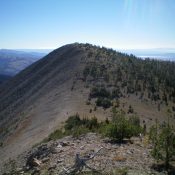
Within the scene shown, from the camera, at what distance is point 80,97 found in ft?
149

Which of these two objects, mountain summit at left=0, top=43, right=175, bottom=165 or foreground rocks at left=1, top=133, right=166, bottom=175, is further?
mountain summit at left=0, top=43, right=175, bottom=165

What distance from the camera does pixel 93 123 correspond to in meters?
24.2

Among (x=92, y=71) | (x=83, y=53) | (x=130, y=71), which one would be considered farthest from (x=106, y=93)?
(x=83, y=53)

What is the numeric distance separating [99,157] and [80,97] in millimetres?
31634

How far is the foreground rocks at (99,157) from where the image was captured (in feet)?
40.9

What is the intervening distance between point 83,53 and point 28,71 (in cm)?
2036

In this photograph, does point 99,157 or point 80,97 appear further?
point 80,97

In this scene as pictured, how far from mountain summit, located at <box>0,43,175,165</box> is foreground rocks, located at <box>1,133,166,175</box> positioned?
36.4 feet

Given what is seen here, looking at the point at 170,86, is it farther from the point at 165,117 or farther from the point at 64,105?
the point at 64,105

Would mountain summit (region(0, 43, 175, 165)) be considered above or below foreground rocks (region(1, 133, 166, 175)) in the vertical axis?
below

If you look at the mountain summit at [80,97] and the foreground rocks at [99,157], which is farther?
the mountain summit at [80,97]

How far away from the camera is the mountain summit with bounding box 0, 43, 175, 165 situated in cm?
3534

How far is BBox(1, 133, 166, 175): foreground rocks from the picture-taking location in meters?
12.5

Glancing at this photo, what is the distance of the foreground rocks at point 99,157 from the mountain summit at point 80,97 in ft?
36.4
